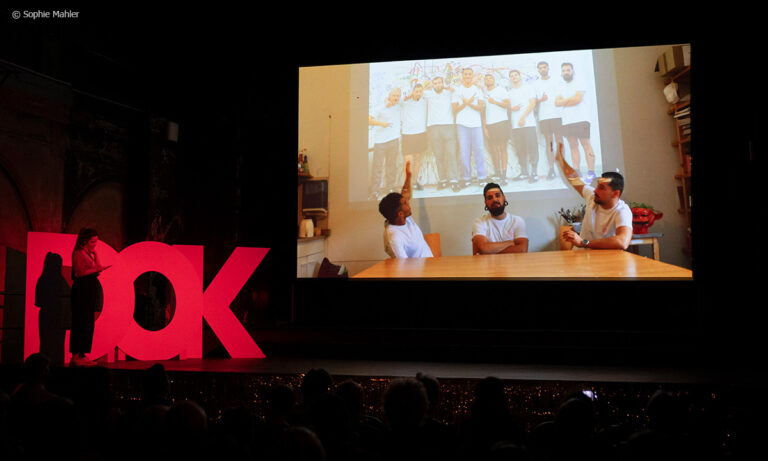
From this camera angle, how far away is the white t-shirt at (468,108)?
18.5 ft

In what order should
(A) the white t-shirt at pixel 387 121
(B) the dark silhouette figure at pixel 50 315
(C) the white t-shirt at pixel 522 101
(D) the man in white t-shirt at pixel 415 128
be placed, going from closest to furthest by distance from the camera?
(B) the dark silhouette figure at pixel 50 315, (C) the white t-shirt at pixel 522 101, (D) the man in white t-shirt at pixel 415 128, (A) the white t-shirt at pixel 387 121

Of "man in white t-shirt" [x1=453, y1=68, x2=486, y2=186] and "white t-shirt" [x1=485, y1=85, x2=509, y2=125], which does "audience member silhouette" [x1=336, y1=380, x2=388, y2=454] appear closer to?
"man in white t-shirt" [x1=453, y1=68, x2=486, y2=186]

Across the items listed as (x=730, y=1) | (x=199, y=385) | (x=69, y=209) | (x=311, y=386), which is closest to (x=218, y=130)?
(x=69, y=209)

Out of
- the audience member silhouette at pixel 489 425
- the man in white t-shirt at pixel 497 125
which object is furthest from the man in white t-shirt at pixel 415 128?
the audience member silhouette at pixel 489 425

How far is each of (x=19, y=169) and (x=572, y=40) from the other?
5448mm

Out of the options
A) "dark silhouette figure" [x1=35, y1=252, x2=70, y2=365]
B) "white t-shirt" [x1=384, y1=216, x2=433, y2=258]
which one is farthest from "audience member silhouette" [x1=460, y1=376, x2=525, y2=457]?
"dark silhouette figure" [x1=35, y1=252, x2=70, y2=365]

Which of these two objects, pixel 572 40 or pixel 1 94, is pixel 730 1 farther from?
pixel 1 94

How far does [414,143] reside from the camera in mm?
5773

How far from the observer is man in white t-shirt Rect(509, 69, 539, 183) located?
5480mm

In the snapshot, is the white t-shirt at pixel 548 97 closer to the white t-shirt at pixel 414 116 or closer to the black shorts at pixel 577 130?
the black shorts at pixel 577 130

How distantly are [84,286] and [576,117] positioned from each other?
4553 millimetres

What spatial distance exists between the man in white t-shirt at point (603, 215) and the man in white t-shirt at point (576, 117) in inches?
3.6

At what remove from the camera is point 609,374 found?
445 cm

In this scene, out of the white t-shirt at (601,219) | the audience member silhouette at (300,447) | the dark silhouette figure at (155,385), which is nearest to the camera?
the audience member silhouette at (300,447)
